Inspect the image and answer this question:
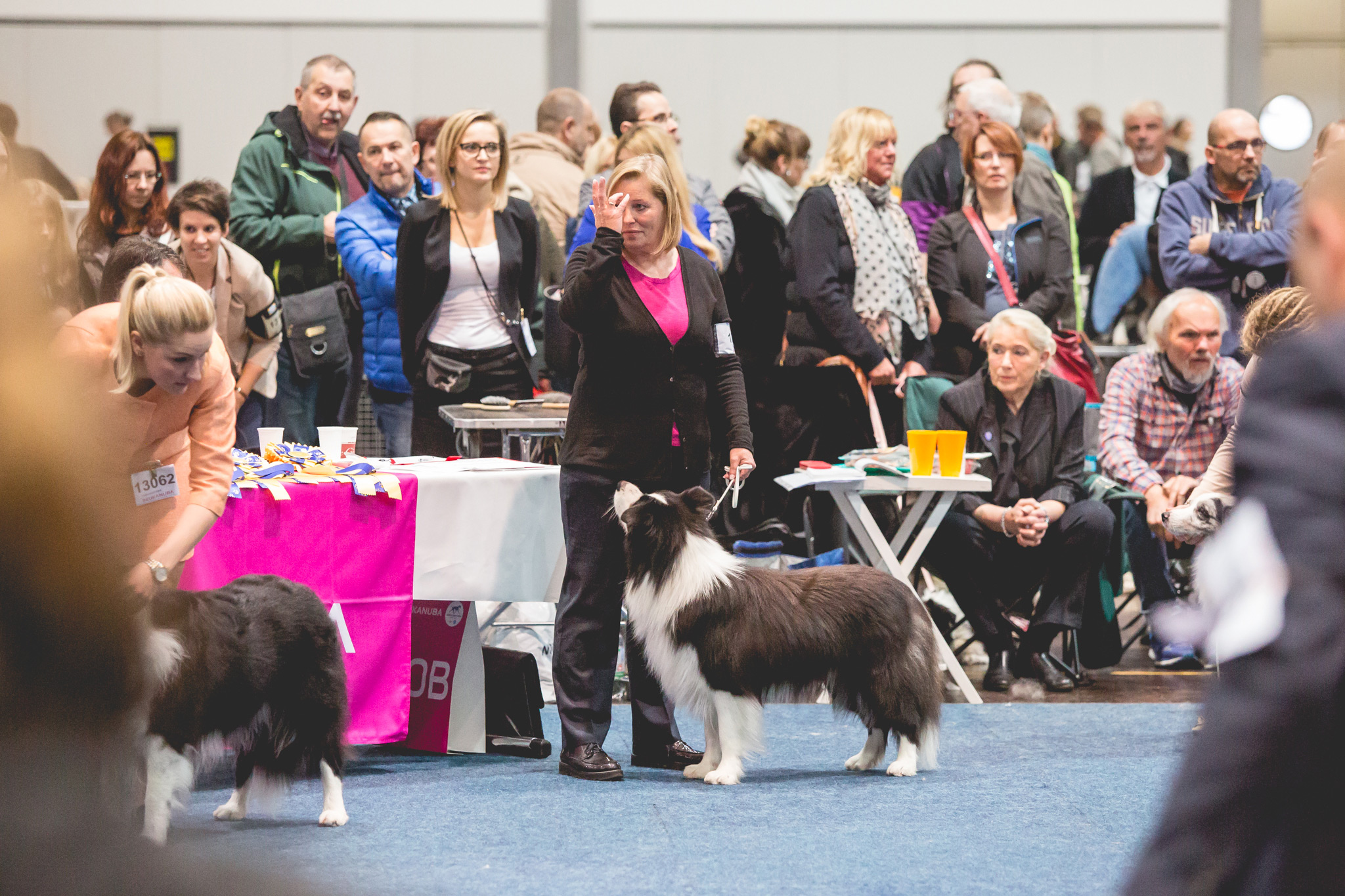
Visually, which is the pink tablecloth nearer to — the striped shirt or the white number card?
the white number card

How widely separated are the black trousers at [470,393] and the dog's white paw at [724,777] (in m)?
1.51

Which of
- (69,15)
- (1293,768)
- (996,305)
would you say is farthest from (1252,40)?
(1293,768)

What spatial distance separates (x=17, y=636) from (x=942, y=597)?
18.1 feet

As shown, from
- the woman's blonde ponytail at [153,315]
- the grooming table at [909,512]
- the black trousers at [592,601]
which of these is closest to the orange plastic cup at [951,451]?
the grooming table at [909,512]

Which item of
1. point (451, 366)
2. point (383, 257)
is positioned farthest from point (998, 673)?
point (383, 257)

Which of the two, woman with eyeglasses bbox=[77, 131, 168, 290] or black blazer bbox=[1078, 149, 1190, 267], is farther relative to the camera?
black blazer bbox=[1078, 149, 1190, 267]

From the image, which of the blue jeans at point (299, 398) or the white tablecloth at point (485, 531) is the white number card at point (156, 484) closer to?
the white tablecloth at point (485, 531)

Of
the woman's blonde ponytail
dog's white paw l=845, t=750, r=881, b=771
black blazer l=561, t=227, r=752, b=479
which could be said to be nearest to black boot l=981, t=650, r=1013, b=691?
dog's white paw l=845, t=750, r=881, b=771

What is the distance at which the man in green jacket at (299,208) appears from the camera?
5.71 meters

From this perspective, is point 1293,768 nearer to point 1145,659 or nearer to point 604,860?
point 604,860

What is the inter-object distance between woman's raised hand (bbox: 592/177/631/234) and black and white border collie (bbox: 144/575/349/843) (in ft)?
4.19

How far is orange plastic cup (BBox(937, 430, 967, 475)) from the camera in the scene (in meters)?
5.06

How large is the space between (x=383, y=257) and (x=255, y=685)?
2.46 metres

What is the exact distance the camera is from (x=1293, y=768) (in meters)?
1.12
